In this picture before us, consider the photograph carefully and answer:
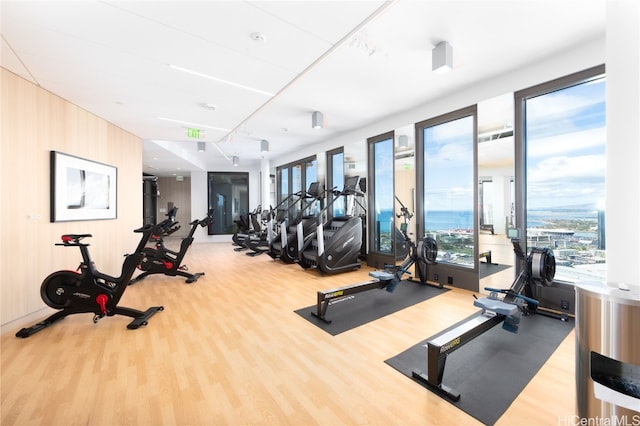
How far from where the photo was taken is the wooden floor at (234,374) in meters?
1.68

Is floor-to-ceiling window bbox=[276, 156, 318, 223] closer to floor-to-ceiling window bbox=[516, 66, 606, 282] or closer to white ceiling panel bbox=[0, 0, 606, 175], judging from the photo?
white ceiling panel bbox=[0, 0, 606, 175]

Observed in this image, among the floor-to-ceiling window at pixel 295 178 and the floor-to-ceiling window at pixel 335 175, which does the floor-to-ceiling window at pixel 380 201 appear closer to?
the floor-to-ceiling window at pixel 335 175

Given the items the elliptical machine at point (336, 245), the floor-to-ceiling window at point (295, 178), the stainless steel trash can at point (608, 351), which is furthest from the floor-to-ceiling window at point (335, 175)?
the stainless steel trash can at point (608, 351)

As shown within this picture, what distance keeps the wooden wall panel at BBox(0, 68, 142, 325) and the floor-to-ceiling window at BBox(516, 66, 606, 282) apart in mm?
6274

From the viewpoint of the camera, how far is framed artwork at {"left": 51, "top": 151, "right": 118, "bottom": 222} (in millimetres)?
3517

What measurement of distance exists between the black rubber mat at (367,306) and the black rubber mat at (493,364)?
0.78 meters

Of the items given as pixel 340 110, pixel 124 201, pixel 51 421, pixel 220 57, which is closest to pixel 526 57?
Result: pixel 340 110

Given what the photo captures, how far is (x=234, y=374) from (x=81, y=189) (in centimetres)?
387

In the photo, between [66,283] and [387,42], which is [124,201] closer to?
[66,283]

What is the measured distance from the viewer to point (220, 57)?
2.82m

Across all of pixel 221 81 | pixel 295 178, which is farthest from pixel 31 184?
pixel 295 178

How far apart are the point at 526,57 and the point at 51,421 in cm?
562

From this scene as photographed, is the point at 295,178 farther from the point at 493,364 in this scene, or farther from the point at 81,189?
the point at 493,364

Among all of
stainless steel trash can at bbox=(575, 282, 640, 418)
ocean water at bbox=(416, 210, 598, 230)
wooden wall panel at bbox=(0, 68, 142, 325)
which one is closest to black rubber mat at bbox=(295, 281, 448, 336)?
ocean water at bbox=(416, 210, 598, 230)
